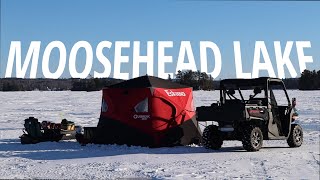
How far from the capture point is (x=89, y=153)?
1316 centimetres

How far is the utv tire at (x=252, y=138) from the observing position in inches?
501

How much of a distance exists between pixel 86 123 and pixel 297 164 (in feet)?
48.7

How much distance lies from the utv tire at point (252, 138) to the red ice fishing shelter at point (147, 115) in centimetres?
241

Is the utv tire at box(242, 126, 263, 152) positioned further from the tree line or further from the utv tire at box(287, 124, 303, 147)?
the tree line

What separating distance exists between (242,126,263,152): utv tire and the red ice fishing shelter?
2409 millimetres

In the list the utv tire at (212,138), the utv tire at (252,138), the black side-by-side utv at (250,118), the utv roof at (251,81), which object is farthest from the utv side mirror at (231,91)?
the utv tire at (252,138)

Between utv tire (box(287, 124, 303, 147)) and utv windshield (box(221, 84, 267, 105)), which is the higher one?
utv windshield (box(221, 84, 267, 105))

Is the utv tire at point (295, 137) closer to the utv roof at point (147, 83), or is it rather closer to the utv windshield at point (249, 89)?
the utv windshield at point (249, 89)

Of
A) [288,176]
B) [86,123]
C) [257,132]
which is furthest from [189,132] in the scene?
[86,123]

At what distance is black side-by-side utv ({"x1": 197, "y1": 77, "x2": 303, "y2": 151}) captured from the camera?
12.8 meters

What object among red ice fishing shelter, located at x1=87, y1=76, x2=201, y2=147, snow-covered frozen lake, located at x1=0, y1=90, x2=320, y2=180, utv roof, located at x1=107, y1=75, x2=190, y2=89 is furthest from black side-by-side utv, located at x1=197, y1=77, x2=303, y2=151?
utv roof, located at x1=107, y1=75, x2=190, y2=89

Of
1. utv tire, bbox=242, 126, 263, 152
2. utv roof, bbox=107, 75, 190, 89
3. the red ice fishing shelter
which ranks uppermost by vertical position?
utv roof, bbox=107, 75, 190, 89

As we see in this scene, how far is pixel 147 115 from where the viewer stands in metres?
14.2

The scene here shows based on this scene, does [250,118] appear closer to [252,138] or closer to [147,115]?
[252,138]
